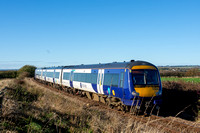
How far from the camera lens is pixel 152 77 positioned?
10.7 meters

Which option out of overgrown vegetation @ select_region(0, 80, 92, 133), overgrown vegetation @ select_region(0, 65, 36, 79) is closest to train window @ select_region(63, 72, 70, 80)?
overgrown vegetation @ select_region(0, 80, 92, 133)

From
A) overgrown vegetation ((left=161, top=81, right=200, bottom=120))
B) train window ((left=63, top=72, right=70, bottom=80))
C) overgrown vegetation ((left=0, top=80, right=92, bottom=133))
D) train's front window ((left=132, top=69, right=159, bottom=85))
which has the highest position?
train's front window ((left=132, top=69, right=159, bottom=85))

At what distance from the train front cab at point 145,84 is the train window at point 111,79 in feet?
4.40

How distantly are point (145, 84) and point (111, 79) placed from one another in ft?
7.38

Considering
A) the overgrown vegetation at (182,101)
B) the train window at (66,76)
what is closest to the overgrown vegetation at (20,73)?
the train window at (66,76)

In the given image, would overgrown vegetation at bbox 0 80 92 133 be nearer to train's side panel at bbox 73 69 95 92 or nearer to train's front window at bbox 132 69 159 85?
train's front window at bbox 132 69 159 85

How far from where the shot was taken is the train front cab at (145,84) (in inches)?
395

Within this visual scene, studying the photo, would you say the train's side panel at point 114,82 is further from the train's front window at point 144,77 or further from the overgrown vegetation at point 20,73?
the overgrown vegetation at point 20,73

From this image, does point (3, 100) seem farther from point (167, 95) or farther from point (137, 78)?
point (167, 95)

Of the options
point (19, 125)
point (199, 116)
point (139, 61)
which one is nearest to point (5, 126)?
point (19, 125)

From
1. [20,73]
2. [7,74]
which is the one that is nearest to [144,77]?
[20,73]

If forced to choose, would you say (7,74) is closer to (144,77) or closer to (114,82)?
(114,82)

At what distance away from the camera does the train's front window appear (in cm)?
1027

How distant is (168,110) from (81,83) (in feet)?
24.0
